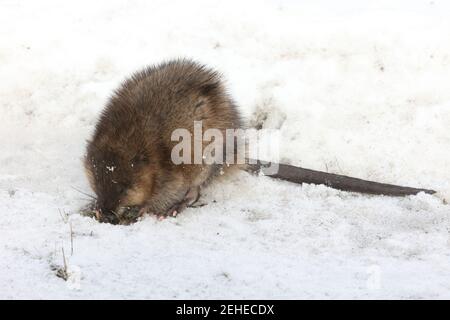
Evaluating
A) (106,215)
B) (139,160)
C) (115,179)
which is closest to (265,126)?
(139,160)

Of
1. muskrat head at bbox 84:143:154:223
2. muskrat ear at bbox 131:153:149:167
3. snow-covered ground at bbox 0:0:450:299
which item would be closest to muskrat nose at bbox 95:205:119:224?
Result: muskrat head at bbox 84:143:154:223

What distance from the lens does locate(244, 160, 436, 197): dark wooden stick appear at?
4.98m

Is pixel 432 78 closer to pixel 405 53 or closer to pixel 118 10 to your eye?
pixel 405 53

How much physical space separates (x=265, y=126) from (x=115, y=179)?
191 cm

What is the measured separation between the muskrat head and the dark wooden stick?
1.24m

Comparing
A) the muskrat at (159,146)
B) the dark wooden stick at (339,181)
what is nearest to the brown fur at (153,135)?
the muskrat at (159,146)

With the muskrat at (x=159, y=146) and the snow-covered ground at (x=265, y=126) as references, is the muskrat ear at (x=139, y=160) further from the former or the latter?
the snow-covered ground at (x=265, y=126)

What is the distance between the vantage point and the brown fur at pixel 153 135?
4.61 metres

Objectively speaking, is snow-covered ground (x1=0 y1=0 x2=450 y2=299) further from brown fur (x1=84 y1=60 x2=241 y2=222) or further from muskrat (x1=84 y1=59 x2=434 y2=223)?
brown fur (x1=84 y1=60 x2=241 y2=222)

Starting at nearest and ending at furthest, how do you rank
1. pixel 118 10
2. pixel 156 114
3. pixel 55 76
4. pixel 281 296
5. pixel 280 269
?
pixel 281 296
pixel 280 269
pixel 156 114
pixel 55 76
pixel 118 10

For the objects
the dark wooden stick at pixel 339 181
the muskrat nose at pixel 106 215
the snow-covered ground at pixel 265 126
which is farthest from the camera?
the dark wooden stick at pixel 339 181

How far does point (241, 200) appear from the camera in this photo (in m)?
5.00

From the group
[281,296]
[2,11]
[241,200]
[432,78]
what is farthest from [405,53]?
[2,11]

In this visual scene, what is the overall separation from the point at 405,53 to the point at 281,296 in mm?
3786
